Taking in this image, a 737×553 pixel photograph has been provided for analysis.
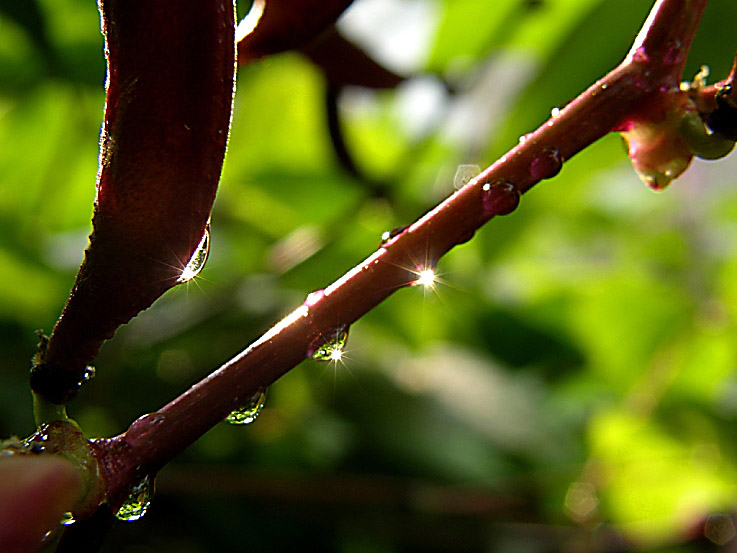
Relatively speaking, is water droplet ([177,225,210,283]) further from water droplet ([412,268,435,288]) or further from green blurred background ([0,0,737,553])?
green blurred background ([0,0,737,553])

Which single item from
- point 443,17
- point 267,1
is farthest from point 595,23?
point 267,1

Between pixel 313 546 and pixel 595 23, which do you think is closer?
pixel 595 23

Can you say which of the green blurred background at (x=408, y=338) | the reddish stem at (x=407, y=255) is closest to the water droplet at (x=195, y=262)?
the reddish stem at (x=407, y=255)

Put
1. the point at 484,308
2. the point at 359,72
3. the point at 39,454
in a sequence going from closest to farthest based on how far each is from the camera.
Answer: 1. the point at 39,454
2. the point at 359,72
3. the point at 484,308

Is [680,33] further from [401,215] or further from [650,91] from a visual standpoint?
[401,215]

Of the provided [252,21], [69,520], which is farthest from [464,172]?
[69,520]

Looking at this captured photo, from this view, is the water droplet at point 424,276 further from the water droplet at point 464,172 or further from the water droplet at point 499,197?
the water droplet at point 464,172
